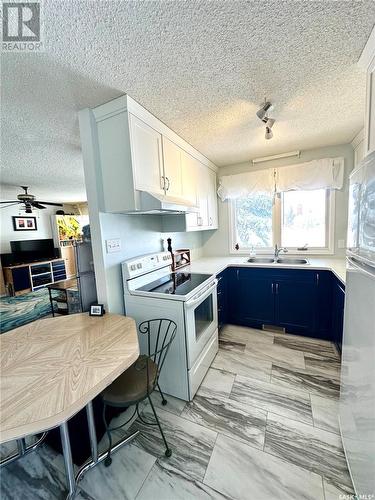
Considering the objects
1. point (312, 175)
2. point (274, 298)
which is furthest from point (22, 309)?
point (312, 175)

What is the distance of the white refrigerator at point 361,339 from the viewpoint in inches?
33.7

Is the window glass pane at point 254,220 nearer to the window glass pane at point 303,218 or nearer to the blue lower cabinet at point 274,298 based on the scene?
the window glass pane at point 303,218

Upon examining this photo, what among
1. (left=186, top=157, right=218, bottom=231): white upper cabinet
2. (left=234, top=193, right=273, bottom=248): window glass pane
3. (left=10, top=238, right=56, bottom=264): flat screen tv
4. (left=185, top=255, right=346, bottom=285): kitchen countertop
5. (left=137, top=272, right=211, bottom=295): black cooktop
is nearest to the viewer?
(left=137, top=272, right=211, bottom=295): black cooktop

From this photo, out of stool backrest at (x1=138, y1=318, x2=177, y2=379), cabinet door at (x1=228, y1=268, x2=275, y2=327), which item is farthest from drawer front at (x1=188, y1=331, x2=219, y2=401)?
cabinet door at (x1=228, y1=268, x2=275, y2=327)

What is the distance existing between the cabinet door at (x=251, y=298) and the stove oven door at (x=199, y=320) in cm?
66

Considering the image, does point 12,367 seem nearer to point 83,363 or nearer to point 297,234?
point 83,363

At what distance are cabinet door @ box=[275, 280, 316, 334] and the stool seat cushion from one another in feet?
5.83

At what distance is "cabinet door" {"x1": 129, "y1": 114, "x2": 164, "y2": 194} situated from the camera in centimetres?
150

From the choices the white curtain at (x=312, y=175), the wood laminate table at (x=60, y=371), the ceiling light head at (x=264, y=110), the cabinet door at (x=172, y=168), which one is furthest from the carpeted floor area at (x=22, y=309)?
the white curtain at (x=312, y=175)

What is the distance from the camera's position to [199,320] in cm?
193

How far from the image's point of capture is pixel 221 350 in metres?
2.25

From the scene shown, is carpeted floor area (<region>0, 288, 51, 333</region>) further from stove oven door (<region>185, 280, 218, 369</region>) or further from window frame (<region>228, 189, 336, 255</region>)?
window frame (<region>228, 189, 336, 255</region>)

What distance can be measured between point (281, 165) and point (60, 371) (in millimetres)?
3239

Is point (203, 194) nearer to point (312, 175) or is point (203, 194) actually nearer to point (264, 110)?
point (264, 110)
